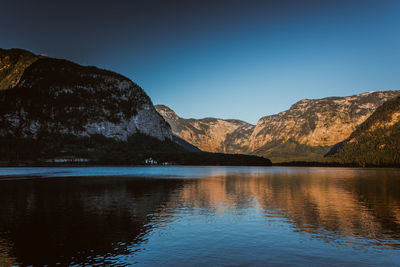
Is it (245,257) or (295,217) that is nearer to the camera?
(245,257)

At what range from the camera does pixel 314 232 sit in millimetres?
35438

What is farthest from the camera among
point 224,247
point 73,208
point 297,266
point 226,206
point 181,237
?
point 226,206

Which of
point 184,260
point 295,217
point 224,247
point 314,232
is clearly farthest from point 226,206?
point 184,260

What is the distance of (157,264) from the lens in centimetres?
2469

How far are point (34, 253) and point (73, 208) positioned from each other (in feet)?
79.7

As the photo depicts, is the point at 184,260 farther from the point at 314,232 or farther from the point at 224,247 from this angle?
the point at 314,232

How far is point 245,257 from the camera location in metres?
26.6

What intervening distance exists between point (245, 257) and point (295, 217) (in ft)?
67.5

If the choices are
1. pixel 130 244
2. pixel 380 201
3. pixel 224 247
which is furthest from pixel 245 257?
pixel 380 201

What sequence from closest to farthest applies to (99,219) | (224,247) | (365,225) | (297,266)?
1. (297,266)
2. (224,247)
3. (365,225)
4. (99,219)

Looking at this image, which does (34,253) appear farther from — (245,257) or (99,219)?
(245,257)

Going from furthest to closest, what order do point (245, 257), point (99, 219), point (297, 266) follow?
1. point (99, 219)
2. point (245, 257)
3. point (297, 266)

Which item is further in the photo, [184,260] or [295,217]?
[295,217]

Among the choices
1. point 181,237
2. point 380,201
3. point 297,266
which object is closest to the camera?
point 297,266
